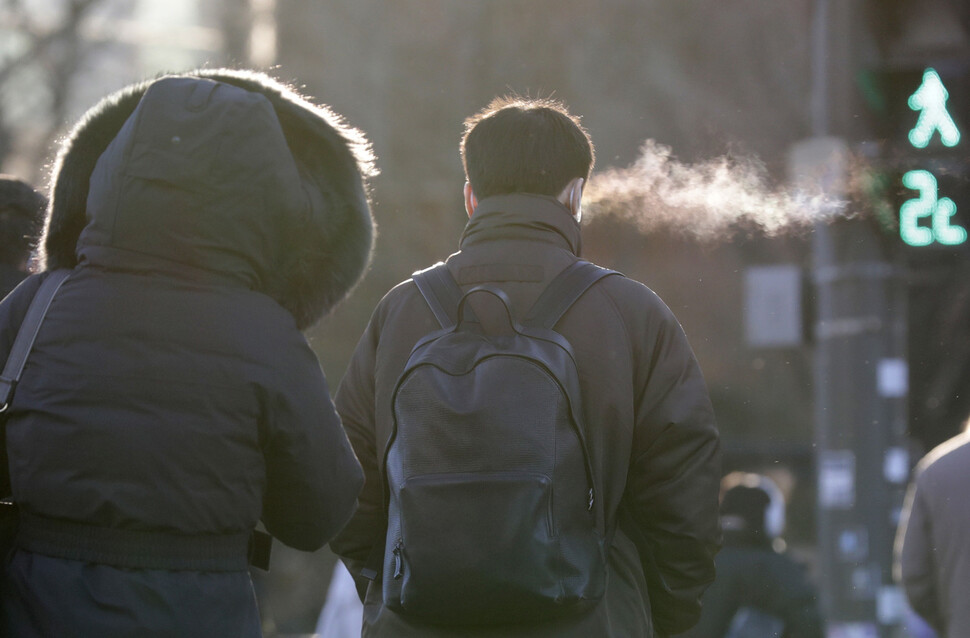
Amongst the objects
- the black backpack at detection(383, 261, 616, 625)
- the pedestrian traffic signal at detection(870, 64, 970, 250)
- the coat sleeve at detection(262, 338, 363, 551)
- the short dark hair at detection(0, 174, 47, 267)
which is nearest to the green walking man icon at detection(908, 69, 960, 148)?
the pedestrian traffic signal at detection(870, 64, 970, 250)

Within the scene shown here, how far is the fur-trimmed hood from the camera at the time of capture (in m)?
2.26

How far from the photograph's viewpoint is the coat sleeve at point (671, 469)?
260cm

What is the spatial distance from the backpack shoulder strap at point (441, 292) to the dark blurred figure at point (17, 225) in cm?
96

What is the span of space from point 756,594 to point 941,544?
1333 mm

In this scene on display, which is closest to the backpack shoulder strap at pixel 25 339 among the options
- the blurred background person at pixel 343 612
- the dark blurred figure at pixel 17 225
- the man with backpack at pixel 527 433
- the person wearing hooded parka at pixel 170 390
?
the person wearing hooded parka at pixel 170 390

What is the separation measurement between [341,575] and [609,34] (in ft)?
41.4

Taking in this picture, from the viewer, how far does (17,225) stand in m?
3.12

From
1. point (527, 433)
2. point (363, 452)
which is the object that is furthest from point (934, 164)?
point (527, 433)

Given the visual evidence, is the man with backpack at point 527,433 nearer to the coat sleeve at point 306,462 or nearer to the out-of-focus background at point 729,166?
the coat sleeve at point 306,462

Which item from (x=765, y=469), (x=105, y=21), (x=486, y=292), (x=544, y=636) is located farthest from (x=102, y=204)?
(x=105, y=21)

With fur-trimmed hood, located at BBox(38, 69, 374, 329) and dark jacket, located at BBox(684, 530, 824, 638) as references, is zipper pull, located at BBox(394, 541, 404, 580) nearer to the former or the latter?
fur-trimmed hood, located at BBox(38, 69, 374, 329)

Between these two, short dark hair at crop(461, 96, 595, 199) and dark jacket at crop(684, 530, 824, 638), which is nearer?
short dark hair at crop(461, 96, 595, 199)

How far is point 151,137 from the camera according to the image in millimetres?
2287

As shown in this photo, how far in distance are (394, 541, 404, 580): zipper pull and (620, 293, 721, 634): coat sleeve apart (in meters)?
0.47
